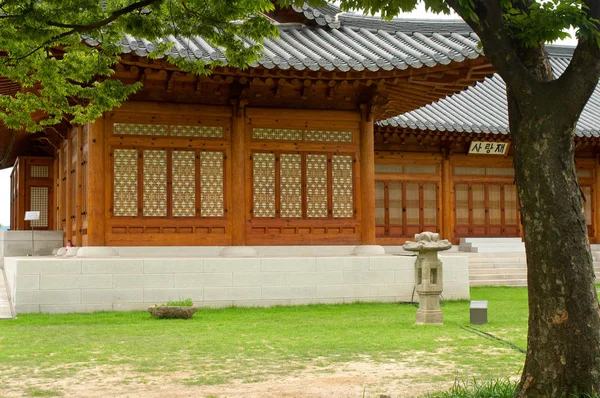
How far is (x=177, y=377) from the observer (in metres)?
8.14

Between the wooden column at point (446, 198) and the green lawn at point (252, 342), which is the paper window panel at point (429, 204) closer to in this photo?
the wooden column at point (446, 198)

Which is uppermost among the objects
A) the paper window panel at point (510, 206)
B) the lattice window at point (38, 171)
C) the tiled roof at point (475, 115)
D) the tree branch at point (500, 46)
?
the tiled roof at point (475, 115)

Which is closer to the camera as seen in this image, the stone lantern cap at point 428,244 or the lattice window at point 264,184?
the stone lantern cap at point 428,244

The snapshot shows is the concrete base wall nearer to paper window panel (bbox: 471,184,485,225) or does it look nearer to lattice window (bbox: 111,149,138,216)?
lattice window (bbox: 111,149,138,216)

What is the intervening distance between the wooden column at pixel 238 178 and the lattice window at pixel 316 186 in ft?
5.03

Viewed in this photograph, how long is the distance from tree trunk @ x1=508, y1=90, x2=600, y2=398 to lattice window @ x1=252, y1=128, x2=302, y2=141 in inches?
434

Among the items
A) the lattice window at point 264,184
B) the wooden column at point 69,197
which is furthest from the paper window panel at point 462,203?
the wooden column at point 69,197

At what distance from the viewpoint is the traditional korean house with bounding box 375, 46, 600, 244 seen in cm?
2612

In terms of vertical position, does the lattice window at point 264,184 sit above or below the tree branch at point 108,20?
below

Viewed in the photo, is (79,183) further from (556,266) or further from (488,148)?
(488,148)

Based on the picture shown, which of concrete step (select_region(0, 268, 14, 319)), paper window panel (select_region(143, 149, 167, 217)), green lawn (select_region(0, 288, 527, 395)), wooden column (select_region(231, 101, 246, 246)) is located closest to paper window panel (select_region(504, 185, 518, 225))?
green lawn (select_region(0, 288, 527, 395))

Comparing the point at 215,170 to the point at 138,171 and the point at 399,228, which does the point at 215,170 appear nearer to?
the point at 138,171

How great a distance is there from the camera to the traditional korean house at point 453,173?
26125mm

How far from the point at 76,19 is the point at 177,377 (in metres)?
4.08
